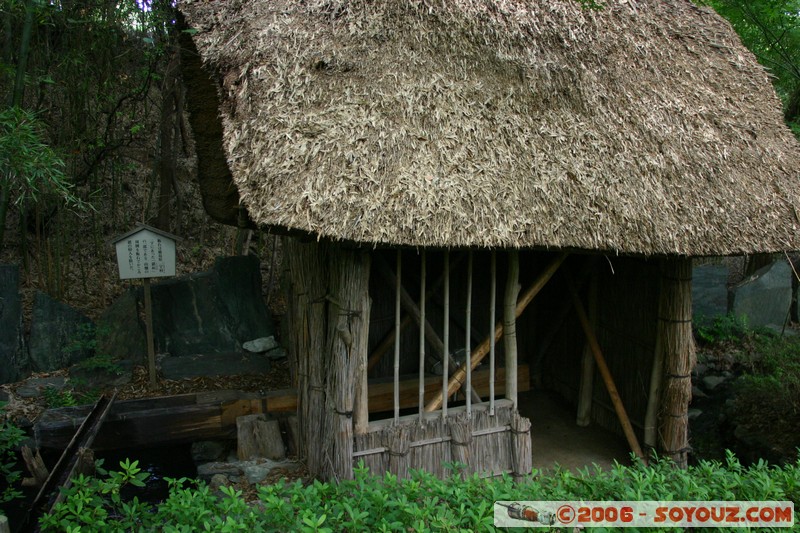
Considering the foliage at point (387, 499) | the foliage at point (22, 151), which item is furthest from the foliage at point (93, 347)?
the foliage at point (387, 499)

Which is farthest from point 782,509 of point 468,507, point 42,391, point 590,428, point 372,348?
point 42,391

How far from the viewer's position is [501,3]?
519 centimetres

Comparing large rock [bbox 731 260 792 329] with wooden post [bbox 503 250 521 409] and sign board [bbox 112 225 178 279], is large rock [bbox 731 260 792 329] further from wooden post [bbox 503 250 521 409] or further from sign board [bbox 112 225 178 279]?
sign board [bbox 112 225 178 279]

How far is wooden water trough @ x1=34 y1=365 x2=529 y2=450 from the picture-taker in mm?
5680

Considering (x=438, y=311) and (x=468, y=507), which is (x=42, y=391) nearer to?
(x=438, y=311)

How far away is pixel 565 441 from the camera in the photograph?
5.96 metres

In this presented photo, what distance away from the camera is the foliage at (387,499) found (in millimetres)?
2664

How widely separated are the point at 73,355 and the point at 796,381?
26.0 ft

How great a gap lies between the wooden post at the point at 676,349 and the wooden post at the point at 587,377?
1.05 metres

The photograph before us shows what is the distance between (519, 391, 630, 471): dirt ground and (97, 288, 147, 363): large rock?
463 cm

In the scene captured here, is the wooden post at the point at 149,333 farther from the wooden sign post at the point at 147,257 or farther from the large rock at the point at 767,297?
the large rock at the point at 767,297

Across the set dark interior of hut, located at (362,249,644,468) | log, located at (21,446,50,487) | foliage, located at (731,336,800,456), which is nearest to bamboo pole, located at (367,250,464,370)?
dark interior of hut, located at (362,249,644,468)

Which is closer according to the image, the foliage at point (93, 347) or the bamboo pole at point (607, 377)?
the bamboo pole at point (607, 377)

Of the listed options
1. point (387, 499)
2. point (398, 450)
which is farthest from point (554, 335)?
point (387, 499)
